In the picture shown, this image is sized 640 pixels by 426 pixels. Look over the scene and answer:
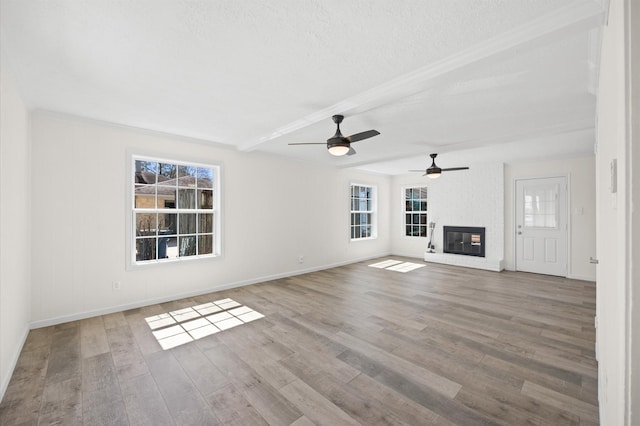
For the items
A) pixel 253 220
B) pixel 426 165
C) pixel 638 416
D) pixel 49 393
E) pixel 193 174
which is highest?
pixel 426 165

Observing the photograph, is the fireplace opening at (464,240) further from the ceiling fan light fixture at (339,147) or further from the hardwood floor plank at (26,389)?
the hardwood floor plank at (26,389)

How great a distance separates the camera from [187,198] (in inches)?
187

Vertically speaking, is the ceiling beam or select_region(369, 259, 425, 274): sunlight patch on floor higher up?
the ceiling beam

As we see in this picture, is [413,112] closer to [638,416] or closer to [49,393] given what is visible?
[638,416]

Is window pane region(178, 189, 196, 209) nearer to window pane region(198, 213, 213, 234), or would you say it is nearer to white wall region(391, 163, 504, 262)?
window pane region(198, 213, 213, 234)

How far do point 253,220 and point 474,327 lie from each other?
3978 mm

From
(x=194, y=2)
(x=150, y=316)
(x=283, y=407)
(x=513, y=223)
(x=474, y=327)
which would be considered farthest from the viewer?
(x=513, y=223)

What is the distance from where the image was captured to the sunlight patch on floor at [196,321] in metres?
3.15

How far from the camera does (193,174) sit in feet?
15.8

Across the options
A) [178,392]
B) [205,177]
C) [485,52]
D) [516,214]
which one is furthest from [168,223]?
[516,214]

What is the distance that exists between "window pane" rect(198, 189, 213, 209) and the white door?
22.3 feet

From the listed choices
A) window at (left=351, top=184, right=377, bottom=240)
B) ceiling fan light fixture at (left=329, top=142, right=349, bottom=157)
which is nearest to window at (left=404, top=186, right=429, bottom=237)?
window at (left=351, top=184, right=377, bottom=240)

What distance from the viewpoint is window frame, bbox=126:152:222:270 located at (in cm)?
402

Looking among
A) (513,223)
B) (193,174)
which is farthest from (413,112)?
(513,223)
